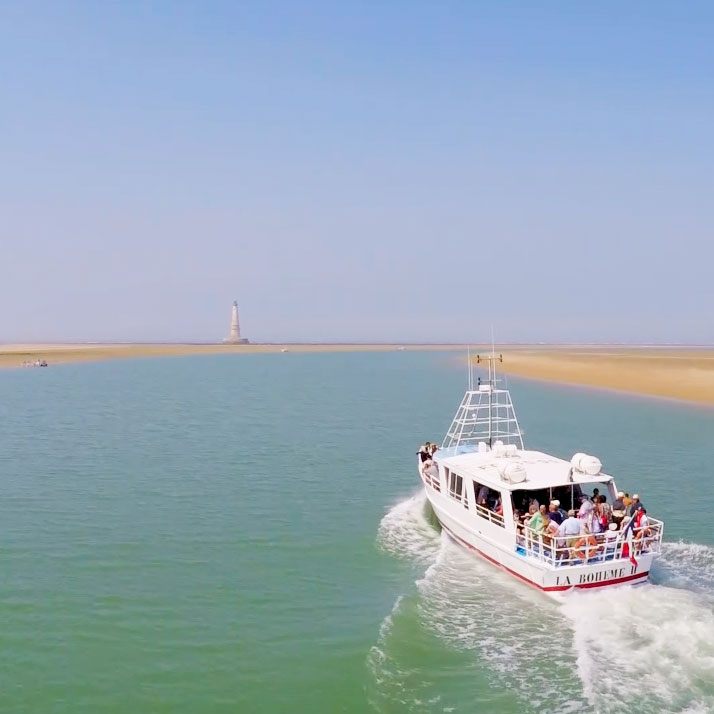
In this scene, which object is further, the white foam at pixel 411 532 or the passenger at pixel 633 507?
the white foam at pixel 411 532

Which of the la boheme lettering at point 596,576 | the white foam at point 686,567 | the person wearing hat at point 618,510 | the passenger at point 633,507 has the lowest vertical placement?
the white foam at point 686,567

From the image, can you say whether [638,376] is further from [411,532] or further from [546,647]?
[546,647]

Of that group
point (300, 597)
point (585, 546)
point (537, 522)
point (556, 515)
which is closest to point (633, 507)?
point (585, 546)

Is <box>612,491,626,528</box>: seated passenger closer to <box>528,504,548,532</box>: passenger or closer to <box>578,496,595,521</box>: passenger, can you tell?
<box>578,496,595,521</box>: passenger

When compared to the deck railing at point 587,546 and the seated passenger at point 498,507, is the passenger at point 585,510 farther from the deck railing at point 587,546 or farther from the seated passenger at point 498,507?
the seated passenger at point 498,507

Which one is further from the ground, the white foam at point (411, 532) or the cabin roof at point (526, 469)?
the cabin roof at point (526, 469)

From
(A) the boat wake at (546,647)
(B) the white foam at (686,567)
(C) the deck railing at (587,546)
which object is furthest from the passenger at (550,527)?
(B) the white foam at (686,567)

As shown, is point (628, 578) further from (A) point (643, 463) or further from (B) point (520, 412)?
(B) point (520, 412)

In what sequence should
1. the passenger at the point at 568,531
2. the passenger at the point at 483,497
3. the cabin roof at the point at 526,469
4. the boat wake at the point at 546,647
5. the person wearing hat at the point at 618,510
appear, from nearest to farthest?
the boat wake at the point at 546,647 → the passenger at the point at 568,531 → the person wearing hat at the point at 618,510 → the cabin roof at the point at 526,469 → the passenger at the point at 483,497
